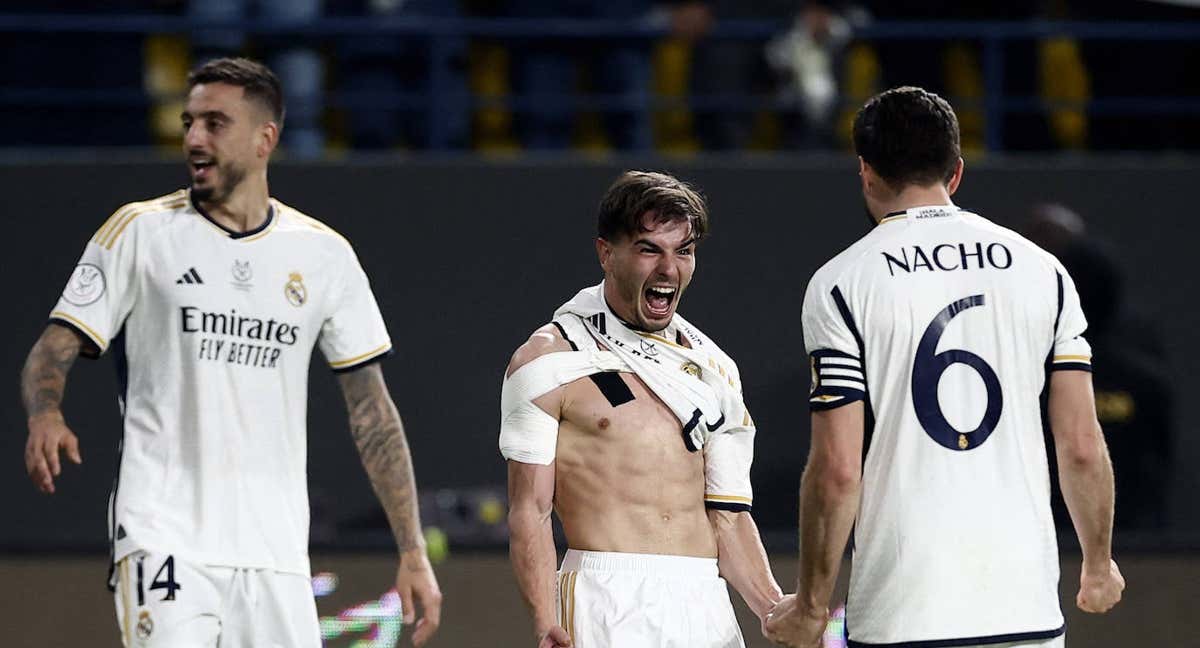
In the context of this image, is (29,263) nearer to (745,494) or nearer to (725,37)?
(725,37)

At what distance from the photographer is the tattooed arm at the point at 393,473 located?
5883mm

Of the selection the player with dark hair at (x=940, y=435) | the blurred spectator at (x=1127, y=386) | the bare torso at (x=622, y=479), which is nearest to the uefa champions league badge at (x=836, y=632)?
the blurred spectator at (x=1127, y=386)

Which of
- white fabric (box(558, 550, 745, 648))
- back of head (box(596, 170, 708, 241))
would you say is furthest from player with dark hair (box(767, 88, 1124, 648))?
back of head (box(596, 170, 708, 241))

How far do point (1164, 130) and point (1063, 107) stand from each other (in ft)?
5.79

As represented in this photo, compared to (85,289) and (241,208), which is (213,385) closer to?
(85,289)

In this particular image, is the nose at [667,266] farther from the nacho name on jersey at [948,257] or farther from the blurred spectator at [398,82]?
the blurred spectator at [398,82]

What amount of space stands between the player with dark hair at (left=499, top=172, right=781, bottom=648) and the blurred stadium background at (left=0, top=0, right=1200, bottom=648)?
462 centimetres

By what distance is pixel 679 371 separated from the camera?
5605 mm

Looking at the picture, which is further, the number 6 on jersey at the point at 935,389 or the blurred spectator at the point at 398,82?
the blurred spectator at the point at 398,82

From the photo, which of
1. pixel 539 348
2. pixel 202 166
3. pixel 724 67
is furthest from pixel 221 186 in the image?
pixel 724 67

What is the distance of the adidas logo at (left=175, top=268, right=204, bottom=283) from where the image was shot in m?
5.64

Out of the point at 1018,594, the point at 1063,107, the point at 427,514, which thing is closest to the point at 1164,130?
the point at 1063,107

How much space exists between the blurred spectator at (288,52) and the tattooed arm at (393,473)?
17.1 feet

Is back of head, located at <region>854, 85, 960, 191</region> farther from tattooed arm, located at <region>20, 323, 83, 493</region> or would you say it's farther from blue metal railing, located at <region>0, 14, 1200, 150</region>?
blue metal railing, located at <region>0, 14, 1200, 150</region>
